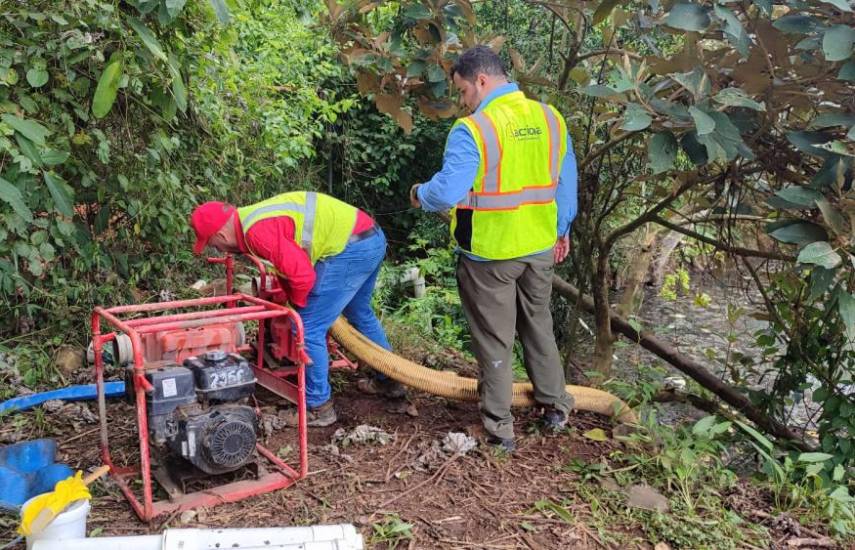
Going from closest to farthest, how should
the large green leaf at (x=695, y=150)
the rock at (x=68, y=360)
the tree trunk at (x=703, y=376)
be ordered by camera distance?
the large green leaf at (x=695, y=150) → the rock at (x=68, y=360) → the tree trunk at (x=703, y=376)

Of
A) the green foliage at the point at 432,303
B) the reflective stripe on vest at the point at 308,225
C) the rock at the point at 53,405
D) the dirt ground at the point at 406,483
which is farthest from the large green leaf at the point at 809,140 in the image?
the rock at the point at 53,405

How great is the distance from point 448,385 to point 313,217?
125 cm

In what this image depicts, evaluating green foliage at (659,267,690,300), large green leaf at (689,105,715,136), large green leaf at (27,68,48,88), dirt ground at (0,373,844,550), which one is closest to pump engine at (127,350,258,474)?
dirt ground at (0,373,844,550)

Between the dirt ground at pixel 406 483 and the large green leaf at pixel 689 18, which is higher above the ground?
the large green leaf at pixel 689 18

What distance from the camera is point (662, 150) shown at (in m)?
2.98

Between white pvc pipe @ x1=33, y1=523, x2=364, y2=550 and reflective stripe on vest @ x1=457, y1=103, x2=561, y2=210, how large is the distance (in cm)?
165

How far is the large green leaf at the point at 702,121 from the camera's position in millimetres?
2717

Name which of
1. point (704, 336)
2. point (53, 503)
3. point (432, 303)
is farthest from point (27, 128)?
point (704, 336)

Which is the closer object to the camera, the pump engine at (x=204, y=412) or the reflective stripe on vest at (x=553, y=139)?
the pump engine at (x=204, y=412)

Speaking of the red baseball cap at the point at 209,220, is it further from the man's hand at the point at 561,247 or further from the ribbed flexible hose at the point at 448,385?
the man's hand at the point at 561,247

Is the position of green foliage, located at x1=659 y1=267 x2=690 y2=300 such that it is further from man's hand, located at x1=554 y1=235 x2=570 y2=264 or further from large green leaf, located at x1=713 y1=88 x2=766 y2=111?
large green leaf, located at x1=713 y1=88 x2=766 y2=111

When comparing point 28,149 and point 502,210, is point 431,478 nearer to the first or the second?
point 502,210

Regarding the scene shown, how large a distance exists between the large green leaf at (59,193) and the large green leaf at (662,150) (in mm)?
2848

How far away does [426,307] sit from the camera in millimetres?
6863
